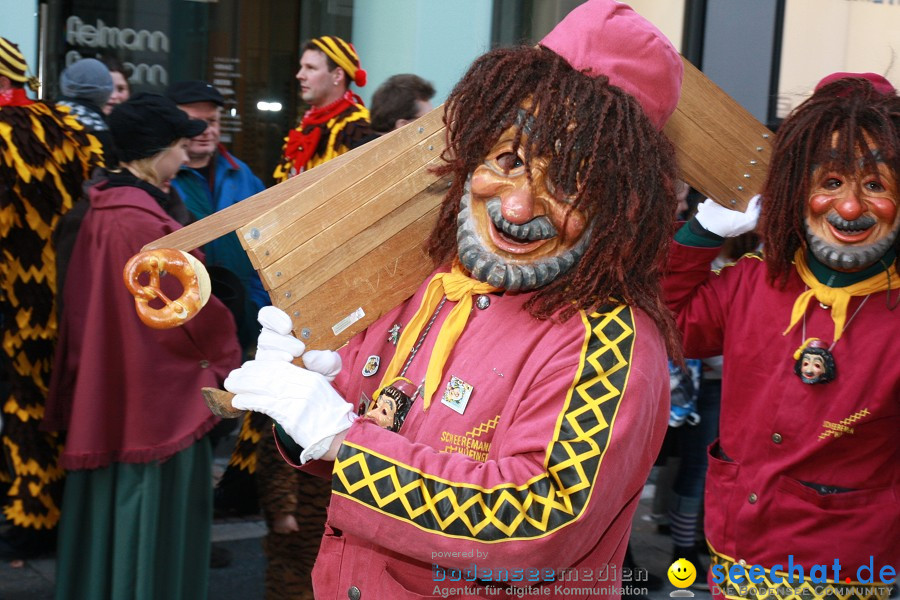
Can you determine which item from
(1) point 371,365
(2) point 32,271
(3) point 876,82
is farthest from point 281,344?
(2) point 32,271

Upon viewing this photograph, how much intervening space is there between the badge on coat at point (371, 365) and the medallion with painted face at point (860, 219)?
4.51 ft

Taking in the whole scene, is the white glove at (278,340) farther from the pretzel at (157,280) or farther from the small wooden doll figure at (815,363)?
the small wooden doll figure at (815,363)

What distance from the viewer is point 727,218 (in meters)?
3.04

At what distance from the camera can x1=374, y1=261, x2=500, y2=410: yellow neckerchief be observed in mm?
2016

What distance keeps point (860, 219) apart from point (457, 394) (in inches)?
57.1

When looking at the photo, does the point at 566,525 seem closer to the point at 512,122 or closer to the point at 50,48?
the point at 512,122

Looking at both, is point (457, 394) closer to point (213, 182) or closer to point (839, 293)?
point (839, 293)

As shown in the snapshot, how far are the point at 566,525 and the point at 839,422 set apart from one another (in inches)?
53.7

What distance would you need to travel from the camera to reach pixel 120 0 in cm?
659

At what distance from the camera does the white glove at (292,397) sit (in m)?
1.87

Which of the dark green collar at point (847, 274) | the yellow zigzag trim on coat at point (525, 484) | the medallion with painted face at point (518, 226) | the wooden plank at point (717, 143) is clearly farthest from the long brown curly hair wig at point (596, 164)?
the dark green collar at point (847, 274)

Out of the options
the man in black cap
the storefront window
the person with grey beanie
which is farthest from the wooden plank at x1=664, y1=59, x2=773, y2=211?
the storefront window

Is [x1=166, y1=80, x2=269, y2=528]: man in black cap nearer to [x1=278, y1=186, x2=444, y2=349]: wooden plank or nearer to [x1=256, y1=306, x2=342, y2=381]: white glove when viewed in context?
[x1=278, y1=186, x2=444, y2=349]: wooden plank

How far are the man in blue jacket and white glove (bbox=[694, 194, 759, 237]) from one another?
2089 mm
